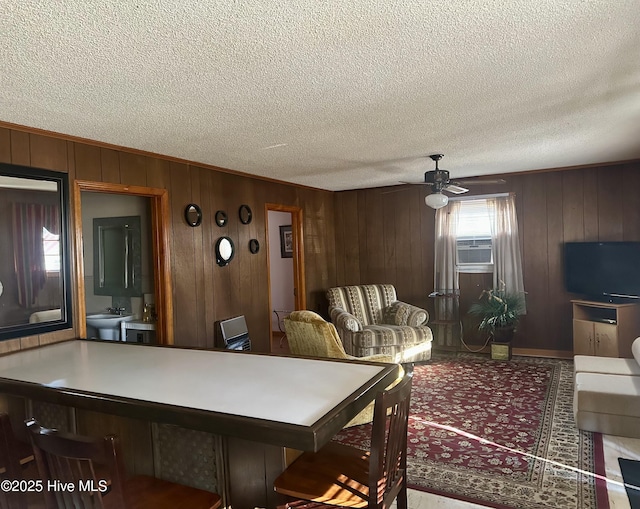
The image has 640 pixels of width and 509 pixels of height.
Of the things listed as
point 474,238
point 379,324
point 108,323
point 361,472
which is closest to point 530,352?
point 474,238

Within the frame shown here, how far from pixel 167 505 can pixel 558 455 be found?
2.54 metres

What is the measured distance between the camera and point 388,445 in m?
1.62

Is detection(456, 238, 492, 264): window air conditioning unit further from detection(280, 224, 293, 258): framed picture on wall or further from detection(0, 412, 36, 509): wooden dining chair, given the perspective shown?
detection(0, 412, 36, 509): wooden dining chair

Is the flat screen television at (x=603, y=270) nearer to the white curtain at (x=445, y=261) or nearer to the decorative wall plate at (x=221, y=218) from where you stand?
the white curtain at (x=445, y=261)

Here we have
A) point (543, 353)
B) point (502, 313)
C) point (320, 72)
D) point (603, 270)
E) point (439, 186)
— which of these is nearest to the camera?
point (320, 72)

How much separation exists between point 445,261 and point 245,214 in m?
2.80

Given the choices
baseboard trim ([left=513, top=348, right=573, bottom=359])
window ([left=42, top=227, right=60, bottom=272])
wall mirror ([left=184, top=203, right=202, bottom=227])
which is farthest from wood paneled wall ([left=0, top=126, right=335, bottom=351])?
baseboard trim ([left=513, top=348, right=573, bottom=359])

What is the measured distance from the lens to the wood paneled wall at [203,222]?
10.6ft

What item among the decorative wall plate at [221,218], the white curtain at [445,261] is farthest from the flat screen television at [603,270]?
the decorative wall plate at [221,218]

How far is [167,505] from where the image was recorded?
159 cm

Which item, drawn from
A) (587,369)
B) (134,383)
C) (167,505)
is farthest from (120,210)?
(587,369)

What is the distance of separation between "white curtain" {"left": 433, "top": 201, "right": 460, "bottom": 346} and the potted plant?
495mm

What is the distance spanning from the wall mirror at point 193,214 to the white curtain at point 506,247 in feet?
12.2

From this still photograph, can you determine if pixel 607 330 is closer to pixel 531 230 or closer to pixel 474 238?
pixel 531 230
